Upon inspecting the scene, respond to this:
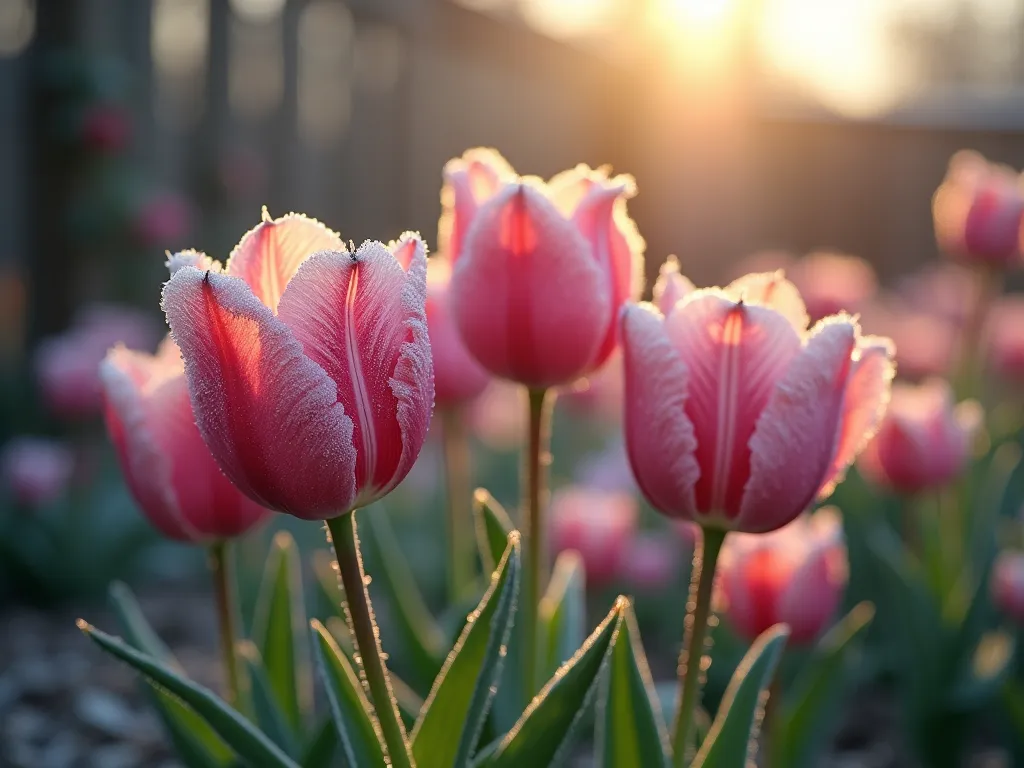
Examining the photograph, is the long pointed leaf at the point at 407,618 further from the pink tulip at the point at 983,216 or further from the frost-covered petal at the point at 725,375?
the pink tulip at the point at 983,216

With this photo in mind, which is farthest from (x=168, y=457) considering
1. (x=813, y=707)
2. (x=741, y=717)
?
(x=813, y=707)

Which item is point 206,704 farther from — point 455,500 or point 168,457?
point 455,500

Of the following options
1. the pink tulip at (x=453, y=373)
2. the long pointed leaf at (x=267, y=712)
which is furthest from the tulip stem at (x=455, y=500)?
the long pointed leaf at (x=267, y=712)

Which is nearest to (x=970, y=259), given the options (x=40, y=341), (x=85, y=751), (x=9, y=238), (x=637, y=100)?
(x=85, y=751)

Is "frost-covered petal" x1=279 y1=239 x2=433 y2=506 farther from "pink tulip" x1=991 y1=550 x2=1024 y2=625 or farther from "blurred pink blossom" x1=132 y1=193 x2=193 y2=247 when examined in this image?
"blurred pink blossom" x1=132 y1=193 x2=193 y2=247

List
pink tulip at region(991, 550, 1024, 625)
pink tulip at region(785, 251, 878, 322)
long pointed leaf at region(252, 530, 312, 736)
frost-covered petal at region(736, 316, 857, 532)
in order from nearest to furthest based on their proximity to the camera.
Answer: frost-covered petal at region(736, 316, 857, 532) → long pointed leaf at region(252, 530, 312, 736) → pink tulip at region(991, 550, 1024, 625) → pink tulip at region(785, 251, 878, 322)

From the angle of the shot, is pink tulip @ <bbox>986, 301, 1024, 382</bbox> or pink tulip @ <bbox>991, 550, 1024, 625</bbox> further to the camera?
pink tulip @ <bbox>986, 301, 1024, 382</bbox>

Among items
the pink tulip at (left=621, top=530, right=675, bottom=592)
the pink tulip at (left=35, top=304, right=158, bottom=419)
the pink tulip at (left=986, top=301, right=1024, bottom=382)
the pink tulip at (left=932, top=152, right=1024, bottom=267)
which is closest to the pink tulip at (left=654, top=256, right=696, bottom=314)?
the pink tulip at (left=621, top=530, right=675, bottom=592)
